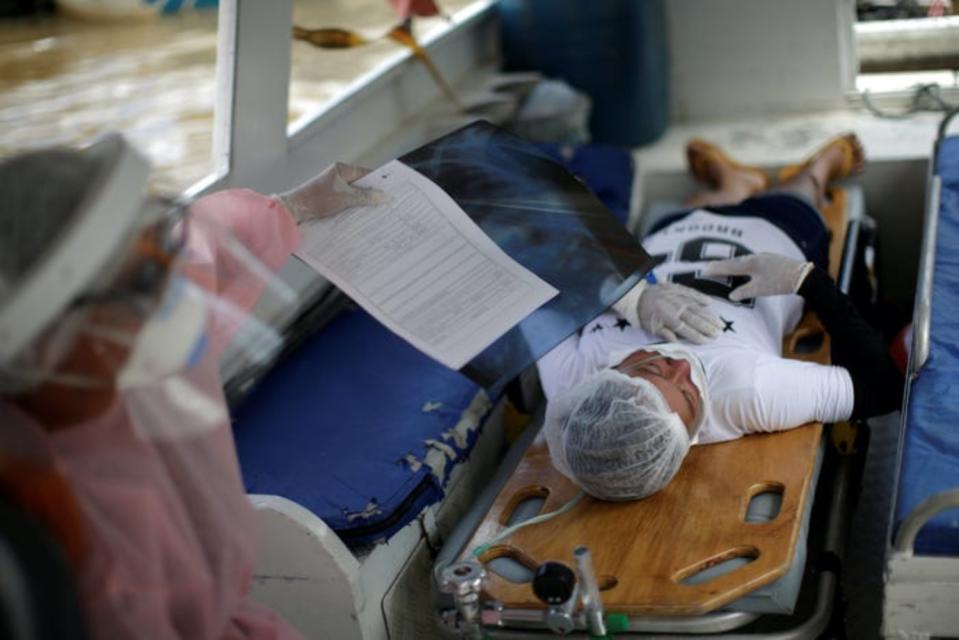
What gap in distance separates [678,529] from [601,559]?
0.55 ft

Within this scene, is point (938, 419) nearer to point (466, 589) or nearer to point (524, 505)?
point (524, 505)

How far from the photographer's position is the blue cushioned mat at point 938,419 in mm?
1820

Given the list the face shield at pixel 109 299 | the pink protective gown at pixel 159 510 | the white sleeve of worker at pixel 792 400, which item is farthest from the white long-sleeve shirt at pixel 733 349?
the face shield at pixel 109 299

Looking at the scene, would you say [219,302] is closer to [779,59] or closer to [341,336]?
[341,336]

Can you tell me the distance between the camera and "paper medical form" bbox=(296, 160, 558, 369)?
1.89m

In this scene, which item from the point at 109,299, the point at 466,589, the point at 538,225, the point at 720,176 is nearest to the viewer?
the point at 109,299

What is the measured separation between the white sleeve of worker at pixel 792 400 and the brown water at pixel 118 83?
138cm

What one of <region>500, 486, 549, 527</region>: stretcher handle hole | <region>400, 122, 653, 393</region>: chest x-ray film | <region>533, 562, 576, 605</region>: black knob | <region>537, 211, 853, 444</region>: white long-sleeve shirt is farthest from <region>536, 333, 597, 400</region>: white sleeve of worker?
<region>533, 562, 576, 605</region>: black knob

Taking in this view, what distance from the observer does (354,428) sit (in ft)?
7.89

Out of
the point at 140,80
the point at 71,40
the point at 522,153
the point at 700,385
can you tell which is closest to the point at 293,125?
the point at 140,80

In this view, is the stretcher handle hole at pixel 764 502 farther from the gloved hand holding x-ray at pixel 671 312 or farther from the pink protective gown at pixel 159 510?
the pink protective gown at pixel 159 510

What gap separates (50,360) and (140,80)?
6.74ft

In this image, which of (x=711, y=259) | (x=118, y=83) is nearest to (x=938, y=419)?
(x=711, y=259)

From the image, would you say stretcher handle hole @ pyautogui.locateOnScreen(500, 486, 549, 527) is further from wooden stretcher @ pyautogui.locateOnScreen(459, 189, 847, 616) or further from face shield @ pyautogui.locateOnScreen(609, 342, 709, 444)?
face shield @ pyautogui.locateOnScreen(609, 342, 709, 444)
